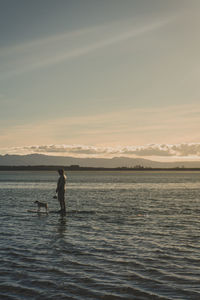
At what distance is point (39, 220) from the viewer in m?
19.9

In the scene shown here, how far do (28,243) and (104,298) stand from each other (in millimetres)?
6167

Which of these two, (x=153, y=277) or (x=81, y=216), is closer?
(x=153, y=277)

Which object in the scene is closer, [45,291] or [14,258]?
[45,291]

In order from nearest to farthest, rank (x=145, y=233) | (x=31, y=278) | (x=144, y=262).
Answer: (x=31, y=278), (x=144, y=262), (x=145, y=233)

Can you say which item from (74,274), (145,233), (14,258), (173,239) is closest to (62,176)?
(145,233)

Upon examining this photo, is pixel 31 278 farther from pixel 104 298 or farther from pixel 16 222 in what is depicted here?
pixel 16 222

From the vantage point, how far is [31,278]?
Result: 9.18 meters

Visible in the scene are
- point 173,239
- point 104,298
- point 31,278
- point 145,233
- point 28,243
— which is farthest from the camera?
point 145,233

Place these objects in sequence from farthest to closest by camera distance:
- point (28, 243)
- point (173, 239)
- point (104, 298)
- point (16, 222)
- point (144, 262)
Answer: point (16, 222) < point (173, 239) < point (28, 243) < point (144, 262) < point (104, 298)

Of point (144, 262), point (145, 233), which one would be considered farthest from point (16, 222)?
point (144, 262)

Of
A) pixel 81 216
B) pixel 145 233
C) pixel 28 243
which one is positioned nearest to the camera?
pixel 28 243

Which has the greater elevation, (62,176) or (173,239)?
(62,176)

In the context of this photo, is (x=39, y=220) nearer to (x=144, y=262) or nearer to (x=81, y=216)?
A: (x=81, y=216)

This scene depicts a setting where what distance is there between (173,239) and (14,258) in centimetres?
642
